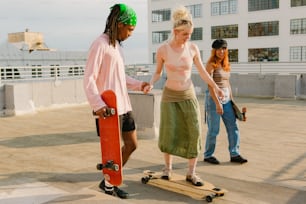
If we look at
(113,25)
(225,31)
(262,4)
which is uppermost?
(262,4)

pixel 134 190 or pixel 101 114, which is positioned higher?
pixel 101 114

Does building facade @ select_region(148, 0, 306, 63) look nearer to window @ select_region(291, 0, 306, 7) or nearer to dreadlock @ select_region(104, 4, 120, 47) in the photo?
window @ select_region(291, 0, 306, 7)

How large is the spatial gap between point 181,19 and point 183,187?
6.53ft

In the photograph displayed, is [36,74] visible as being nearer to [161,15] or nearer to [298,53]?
[298,53]

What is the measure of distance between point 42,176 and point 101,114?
2262 millimetres

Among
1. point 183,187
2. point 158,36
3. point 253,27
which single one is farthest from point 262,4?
point 183,187

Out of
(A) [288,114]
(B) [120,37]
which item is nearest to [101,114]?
(B) [120,37]

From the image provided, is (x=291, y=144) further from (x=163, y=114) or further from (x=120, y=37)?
(x=120, y=37)

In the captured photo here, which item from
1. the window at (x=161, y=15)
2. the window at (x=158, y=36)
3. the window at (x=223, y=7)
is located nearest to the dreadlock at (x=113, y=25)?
the window at (x=223, y=7)

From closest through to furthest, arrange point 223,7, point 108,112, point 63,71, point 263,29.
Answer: point 108,112 → point 63,71 → point 263,29 → point 223,7

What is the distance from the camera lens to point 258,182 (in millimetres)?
4852

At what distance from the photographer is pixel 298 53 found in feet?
153

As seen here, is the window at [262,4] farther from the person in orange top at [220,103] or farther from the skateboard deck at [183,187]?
the skateboard deck at [183,187]

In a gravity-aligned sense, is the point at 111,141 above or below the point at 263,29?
below
